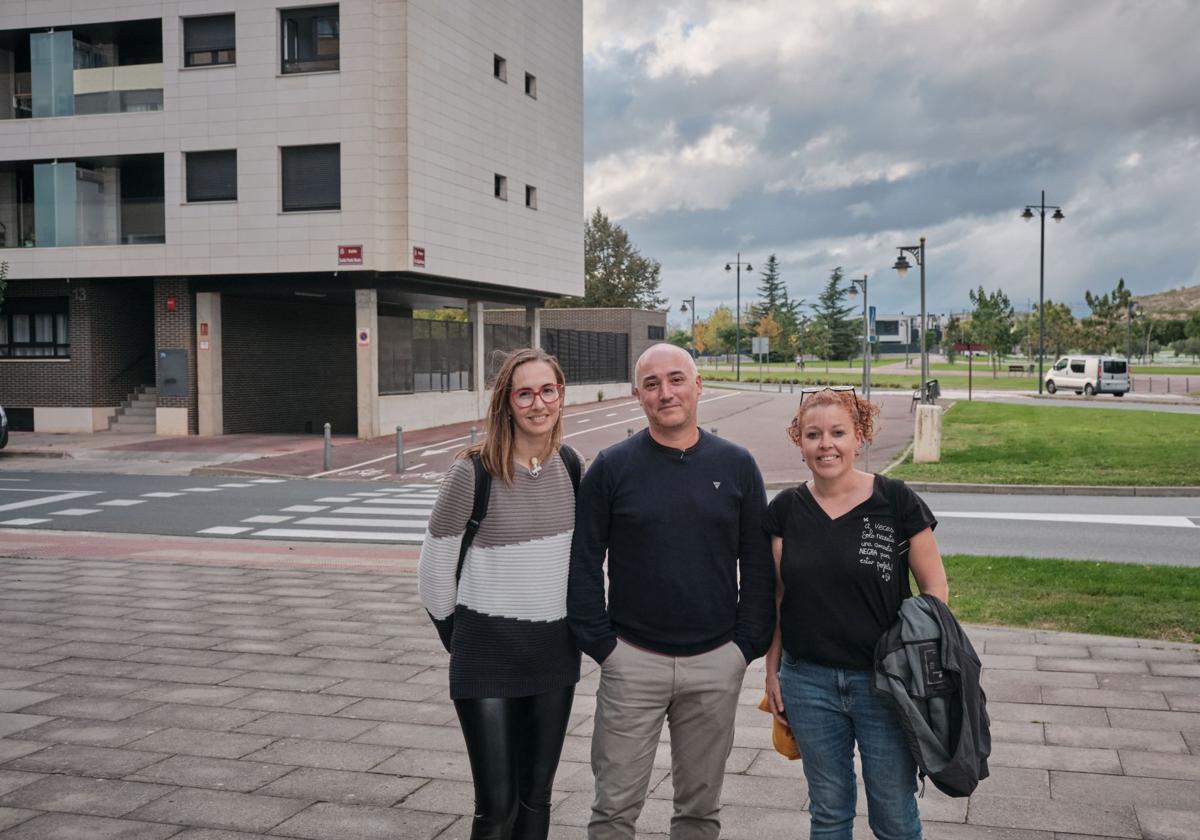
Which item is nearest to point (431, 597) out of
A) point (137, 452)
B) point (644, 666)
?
point (644, 666)

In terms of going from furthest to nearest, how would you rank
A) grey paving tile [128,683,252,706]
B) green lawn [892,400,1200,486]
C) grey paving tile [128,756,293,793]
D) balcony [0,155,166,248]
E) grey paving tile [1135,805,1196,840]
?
balcony [0,155,166,248]
green lawn [892,400,1200,486]
grey paving tile [128,683,252,706]
grey paving tile [128,756,293,793]
grey paving tile [1135,805,1196,840]

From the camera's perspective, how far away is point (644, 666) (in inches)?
145

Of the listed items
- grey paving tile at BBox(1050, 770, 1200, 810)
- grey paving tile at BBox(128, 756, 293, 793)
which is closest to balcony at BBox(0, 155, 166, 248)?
grey paving tile at BBox(128, 756, 293, 793)

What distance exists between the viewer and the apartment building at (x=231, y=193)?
29.0 m

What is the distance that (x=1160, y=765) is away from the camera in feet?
17.3

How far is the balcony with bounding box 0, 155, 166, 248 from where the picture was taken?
30594 millimetres

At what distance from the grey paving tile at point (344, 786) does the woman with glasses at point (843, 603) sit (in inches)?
78.6

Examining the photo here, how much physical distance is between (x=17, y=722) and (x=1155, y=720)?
5979 mm

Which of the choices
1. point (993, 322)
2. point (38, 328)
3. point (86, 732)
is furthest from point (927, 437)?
point (993, 322)

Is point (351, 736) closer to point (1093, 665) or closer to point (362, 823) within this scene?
point (362, 823)

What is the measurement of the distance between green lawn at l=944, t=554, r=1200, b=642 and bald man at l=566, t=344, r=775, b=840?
213 inches

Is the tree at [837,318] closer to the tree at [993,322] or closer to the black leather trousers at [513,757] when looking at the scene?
Result: the tree at [993,322]

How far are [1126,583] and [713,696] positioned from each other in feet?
24.4

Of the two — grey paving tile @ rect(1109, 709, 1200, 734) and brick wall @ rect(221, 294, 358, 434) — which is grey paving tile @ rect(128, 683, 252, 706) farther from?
brick wall @ rect(221, 294, 358, 434)
